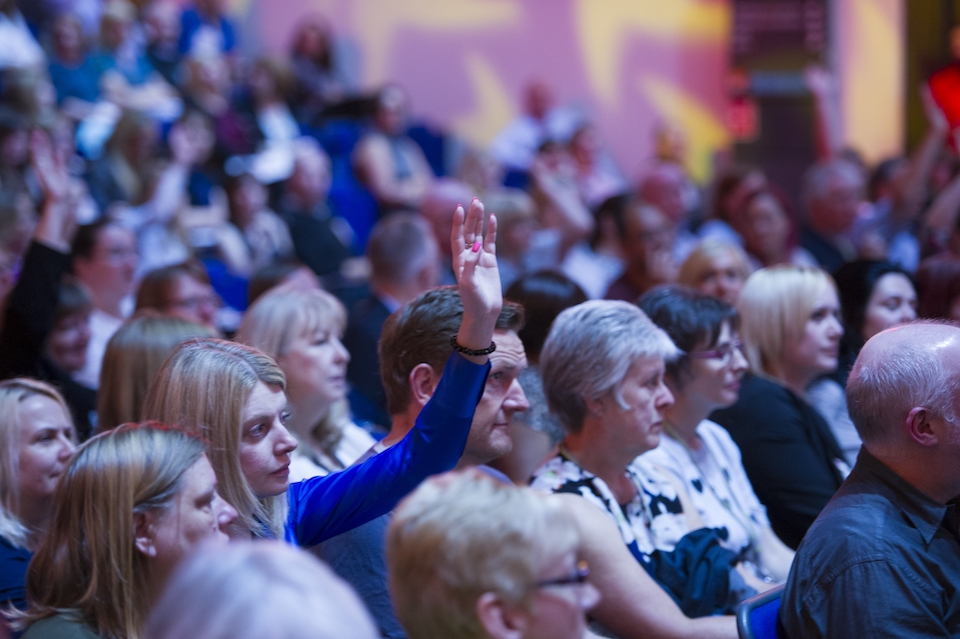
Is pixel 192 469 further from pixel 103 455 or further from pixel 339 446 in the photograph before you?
pixel 339 446

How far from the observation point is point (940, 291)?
12.4ft

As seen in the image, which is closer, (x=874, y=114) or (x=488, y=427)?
(x=488, y=427)

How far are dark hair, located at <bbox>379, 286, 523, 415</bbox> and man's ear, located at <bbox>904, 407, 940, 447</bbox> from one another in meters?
0.84

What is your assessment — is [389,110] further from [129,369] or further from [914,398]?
[914,398]

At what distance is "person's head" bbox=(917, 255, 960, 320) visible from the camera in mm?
3742

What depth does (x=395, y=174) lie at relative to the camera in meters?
8.37

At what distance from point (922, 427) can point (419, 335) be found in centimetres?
101

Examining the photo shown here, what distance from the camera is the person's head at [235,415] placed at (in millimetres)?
1845

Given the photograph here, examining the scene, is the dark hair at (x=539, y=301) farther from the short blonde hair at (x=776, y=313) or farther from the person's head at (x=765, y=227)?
the person's head at (x=765, y=227)

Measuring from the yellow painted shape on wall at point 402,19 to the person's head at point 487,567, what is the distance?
30.6ft

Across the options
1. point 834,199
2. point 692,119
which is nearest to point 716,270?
point 834,199

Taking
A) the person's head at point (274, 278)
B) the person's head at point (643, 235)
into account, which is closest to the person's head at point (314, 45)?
the person's head at point (643, 235)

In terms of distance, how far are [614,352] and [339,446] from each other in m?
0.94

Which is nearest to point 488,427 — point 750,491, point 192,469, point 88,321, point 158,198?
point 192,469
